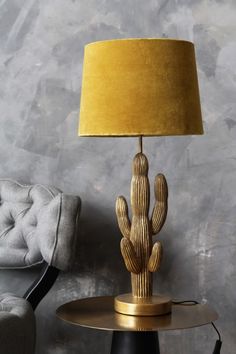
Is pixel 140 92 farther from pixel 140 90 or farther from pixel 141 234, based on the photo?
pixel 141 234

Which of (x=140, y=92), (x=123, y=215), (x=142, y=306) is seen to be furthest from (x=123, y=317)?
(x=140, y=92)

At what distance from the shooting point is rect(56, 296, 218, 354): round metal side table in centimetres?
228

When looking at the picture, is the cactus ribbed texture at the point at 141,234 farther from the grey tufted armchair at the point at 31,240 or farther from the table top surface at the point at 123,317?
the grey tufted armchair at the point at 31,240

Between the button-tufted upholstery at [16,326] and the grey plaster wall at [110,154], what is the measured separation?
0.35 meters

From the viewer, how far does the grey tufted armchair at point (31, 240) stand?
2508 mm

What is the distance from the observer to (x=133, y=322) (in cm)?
231

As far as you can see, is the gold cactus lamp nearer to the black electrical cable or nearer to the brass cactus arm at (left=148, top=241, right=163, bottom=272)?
the brass cactus arm at (left=148, top=241, right=163, bottom=272)

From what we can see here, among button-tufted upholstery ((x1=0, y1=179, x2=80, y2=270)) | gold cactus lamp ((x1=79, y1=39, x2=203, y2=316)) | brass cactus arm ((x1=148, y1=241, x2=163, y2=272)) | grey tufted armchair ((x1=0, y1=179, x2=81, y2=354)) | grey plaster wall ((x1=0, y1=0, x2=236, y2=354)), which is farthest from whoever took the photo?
grey plaster wall ((x1=0, y1=0, x2=236, y2=354))

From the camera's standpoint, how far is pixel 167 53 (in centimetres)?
227

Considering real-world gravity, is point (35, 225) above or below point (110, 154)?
below

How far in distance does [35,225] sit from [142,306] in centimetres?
61

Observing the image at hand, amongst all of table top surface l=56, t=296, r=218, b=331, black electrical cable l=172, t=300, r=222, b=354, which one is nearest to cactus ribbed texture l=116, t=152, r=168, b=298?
table top surface l=56, t=296, r=218, b=331

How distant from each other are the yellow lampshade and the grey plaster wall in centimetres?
58

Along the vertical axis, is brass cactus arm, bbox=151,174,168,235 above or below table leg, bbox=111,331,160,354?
above
